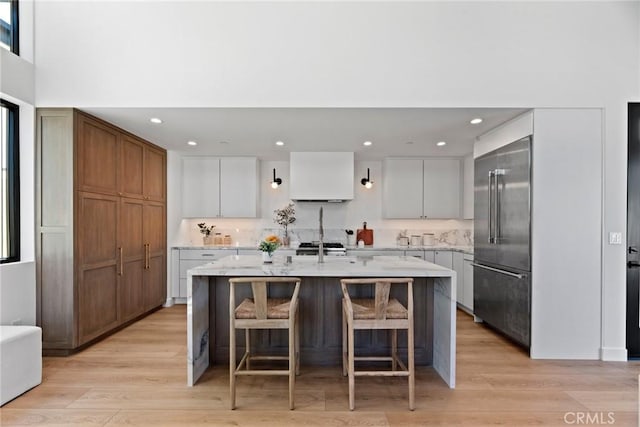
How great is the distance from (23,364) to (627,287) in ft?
16.4

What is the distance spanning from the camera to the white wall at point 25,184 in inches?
123

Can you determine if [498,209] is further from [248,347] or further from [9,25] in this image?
[9,25]

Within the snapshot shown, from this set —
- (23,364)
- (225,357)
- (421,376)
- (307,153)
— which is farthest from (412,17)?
(23,364)

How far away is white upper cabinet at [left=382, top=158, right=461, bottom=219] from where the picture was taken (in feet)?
18.7

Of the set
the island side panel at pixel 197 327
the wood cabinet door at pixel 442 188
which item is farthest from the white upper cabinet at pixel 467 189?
the island side panel at pixel 197 327

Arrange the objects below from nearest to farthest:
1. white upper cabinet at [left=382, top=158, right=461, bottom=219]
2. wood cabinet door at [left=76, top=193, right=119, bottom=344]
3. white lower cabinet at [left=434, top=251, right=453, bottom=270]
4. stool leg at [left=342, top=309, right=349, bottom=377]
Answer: stool leg at [left=342, top=309, right=349, bottom=377]
wood cabinet door at [left=76, top=193, right=119, bottom=344]
white lower cabinet at [left=434, top=251, right=453, bottom=270]
white upper cabinet at [left=382, top=158, right=461, bottom=219]

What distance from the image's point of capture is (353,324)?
8.11 ft

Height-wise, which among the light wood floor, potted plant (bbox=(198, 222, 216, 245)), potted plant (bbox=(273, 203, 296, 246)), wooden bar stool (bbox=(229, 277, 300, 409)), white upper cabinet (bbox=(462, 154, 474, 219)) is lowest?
the light wood floor

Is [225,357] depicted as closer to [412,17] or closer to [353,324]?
[353,324]

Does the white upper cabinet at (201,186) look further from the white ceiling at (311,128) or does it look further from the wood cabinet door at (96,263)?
the wood cabinet door at (96,263)

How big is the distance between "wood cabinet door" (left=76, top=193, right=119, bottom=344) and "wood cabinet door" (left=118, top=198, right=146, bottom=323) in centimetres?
12

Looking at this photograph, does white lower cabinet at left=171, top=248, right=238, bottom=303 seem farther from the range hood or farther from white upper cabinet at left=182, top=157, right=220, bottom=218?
the range hood

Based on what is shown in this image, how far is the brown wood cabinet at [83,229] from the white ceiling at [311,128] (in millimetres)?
321

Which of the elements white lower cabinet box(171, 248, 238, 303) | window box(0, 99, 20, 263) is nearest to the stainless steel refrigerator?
white lower cabinet box(171, 248, 238, 303)
